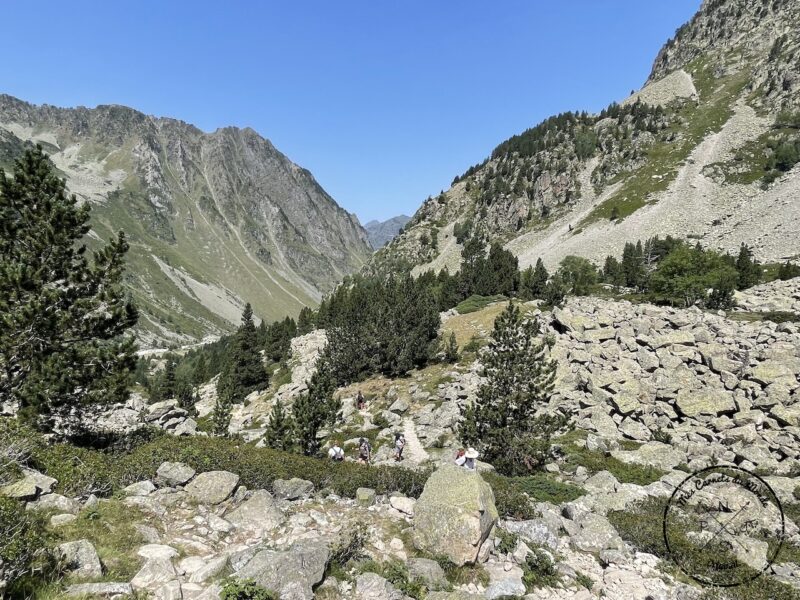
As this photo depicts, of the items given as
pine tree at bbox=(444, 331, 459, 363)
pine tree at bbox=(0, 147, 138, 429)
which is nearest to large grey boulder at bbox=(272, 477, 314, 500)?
pine tree at bbox=(0, 147, 138, 429)

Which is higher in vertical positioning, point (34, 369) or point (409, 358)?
point (34, 369)

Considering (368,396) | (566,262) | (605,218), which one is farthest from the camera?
(605,218)

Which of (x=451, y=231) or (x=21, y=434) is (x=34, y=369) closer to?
(x=21, y=434)

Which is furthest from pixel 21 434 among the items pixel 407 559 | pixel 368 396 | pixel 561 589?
pixel 368 396

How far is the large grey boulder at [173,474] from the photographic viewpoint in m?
13.7

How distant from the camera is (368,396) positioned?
41.0 meters

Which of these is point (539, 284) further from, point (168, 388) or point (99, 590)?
point (99, 590)

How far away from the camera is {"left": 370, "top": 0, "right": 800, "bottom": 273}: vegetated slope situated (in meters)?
95.1

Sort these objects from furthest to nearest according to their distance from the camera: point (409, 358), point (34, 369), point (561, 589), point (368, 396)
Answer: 1. point (409, 358)
2. point (368, 396)
3. point (34, 369)
4. point (561, 589)

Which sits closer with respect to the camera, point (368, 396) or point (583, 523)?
point (583, 523)

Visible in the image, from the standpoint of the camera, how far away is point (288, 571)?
9.09 meters

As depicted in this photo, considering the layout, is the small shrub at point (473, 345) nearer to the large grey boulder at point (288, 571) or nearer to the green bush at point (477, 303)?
the green bush at point (477, 303)

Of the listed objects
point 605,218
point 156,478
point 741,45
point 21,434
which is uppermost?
point 741,45

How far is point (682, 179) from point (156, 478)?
446ft
